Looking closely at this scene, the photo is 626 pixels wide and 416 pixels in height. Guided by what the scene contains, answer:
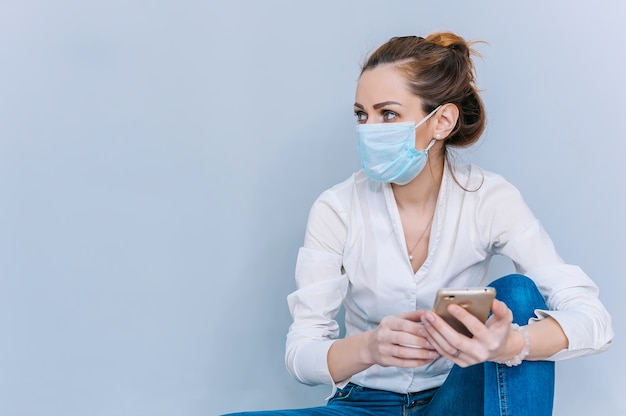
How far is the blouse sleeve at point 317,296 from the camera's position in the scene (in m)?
1.84

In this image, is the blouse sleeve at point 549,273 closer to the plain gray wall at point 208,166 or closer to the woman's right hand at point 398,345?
the woman's right hand at point 398,345

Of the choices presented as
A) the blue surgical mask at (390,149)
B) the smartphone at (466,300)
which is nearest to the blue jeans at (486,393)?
the smartphone at (466,300)

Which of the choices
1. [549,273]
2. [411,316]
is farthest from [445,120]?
[411,316]

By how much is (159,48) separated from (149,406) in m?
1.08

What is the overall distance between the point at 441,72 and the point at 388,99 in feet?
0.52

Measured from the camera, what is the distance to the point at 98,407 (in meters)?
2.60

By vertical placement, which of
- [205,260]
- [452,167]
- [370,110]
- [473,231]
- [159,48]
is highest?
[159,48]

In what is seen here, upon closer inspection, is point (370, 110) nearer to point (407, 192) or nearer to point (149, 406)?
point (407, 192)

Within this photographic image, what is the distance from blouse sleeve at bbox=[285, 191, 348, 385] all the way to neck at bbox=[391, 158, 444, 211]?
0.16 metres

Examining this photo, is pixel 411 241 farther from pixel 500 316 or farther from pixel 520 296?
pixel 500 316

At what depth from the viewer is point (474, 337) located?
1539 mm

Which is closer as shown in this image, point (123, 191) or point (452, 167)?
point (452, 167)

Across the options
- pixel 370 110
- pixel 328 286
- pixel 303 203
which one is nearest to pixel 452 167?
pixel 370 110

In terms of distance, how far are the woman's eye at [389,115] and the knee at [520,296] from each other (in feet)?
1.54
